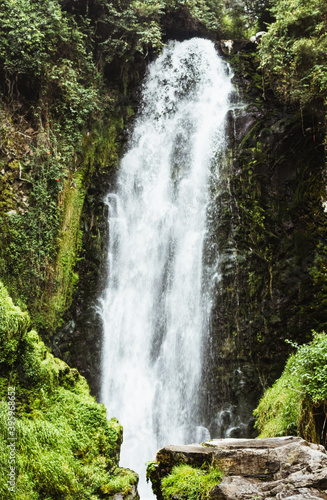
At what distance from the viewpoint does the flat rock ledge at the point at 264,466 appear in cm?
Result: 318

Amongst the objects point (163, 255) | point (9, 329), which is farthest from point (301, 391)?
point (163, 255)

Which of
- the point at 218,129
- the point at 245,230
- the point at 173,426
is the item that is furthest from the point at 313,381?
the point at 218,129

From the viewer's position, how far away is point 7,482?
168 inches

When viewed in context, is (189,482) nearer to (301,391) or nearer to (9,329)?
(301,391)

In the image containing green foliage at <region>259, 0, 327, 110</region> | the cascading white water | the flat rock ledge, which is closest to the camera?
the flat rock ledge

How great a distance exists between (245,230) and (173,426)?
195 inches

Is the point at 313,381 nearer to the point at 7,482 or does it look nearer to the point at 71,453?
the point at 71,453

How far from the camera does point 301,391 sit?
474 centimetres

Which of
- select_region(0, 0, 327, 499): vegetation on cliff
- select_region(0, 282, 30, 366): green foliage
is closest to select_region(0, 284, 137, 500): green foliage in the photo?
select_region(0, 282, 30, 366): green foliage

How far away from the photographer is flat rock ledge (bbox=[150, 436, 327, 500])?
3.18 meters

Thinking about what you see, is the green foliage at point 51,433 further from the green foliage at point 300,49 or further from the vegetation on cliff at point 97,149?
the green foliage at point 300,49

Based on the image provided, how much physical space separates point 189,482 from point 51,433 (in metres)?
1.95

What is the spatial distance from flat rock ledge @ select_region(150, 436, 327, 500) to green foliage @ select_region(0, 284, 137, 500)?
1.12 m

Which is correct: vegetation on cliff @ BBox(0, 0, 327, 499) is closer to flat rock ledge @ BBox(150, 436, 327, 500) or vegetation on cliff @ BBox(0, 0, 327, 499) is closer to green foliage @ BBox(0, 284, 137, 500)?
green foliage @ BBox(0, 284, 137, 500)
